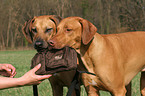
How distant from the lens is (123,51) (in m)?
4.23

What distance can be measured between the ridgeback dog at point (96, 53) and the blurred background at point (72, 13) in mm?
A: 29139

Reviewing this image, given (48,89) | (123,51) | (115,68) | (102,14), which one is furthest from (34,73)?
(102,14)

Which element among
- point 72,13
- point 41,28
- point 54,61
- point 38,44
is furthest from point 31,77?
point 72,13

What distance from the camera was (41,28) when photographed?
4.87 meters

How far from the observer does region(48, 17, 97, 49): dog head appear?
3537 mm

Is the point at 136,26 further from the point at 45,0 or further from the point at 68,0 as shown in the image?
the point at 45,0

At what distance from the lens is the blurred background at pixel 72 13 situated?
3278 centimetres

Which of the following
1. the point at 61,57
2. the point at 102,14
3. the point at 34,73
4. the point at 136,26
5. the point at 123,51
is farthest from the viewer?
the point at 102,14

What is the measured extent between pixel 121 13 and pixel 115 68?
31226mm

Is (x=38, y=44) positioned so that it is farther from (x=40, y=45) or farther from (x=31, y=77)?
(x=31, y=77)

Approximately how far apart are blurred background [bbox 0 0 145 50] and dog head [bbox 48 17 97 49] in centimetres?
2967

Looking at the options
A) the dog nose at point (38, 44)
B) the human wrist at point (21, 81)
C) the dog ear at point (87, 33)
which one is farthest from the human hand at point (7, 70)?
the dog nose at point (38, 44)

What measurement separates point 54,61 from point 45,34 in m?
1.89

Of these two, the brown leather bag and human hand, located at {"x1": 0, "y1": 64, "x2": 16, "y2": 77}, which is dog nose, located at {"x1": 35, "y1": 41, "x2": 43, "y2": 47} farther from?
the brown leather bag
